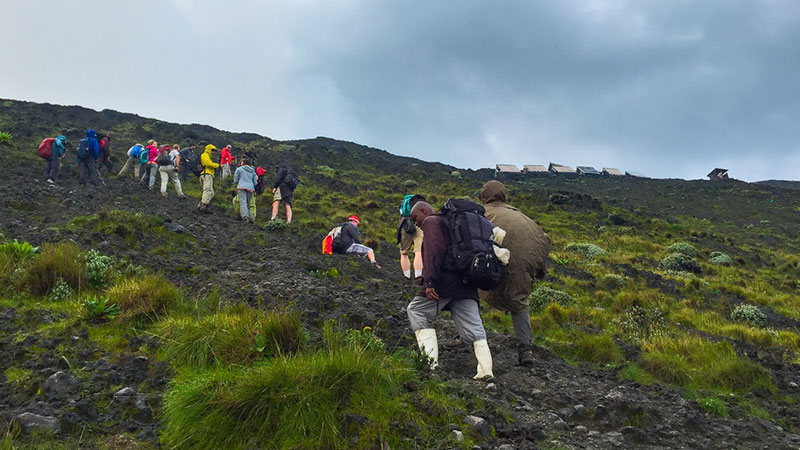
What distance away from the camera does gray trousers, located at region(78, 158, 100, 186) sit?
15.0m

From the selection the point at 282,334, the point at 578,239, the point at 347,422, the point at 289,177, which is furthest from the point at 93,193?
the point at 578,239

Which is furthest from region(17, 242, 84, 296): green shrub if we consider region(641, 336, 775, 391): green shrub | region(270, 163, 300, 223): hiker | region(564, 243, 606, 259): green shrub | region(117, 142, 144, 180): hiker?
region(564, 243, 606, 259): green shrub

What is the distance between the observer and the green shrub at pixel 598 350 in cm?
638

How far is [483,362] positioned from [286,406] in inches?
85.3

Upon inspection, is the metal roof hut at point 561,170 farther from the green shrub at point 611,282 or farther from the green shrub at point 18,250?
the green shrub at point 18,250

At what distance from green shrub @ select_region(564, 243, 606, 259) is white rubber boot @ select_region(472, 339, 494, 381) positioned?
1534cm

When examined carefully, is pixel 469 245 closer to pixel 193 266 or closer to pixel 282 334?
pixel 282 334

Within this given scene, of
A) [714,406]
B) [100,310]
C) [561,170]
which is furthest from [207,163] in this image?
[561,170]

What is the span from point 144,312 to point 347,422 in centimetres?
294

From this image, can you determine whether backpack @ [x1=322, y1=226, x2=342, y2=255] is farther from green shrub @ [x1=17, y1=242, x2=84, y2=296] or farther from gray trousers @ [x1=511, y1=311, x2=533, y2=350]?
gray trousers @ [x1=511, y1=311, x2=533, y2=350]

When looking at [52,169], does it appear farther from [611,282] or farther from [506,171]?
→ [506,171]

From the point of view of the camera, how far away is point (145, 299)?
493cm

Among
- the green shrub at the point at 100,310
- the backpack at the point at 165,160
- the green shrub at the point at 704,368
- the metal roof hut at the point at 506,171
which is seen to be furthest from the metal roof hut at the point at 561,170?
the green shrub at the point at 100,310

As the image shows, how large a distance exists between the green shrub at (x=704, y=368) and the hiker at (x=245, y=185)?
10.0m
